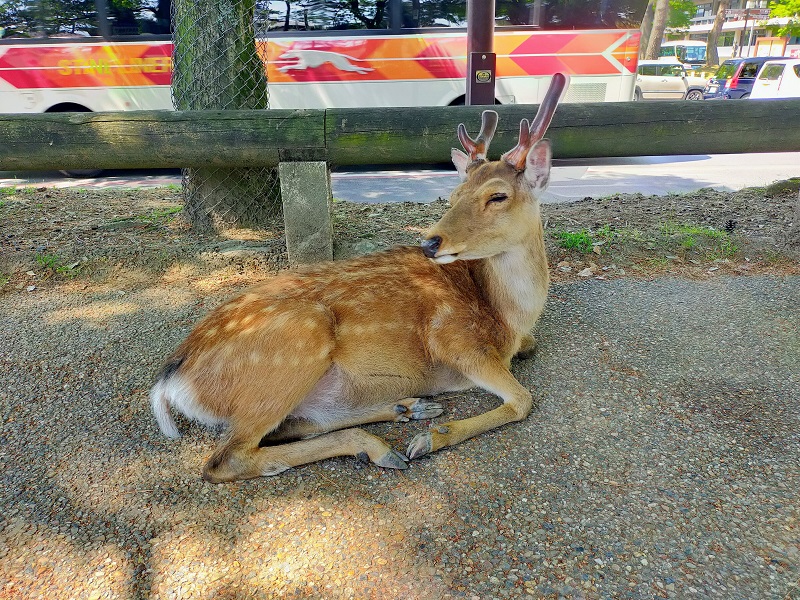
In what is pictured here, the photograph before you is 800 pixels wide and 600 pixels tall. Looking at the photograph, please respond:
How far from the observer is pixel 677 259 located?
4.86 m

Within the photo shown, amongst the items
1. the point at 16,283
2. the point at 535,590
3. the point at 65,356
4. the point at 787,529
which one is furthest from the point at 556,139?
the point at 16,283

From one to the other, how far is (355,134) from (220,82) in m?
1.51

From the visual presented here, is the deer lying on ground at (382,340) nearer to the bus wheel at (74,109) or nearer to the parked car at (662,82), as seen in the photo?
the bus wheel at (74,109)

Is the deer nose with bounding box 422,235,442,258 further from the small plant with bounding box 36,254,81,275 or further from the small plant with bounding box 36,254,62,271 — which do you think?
the small plant with bounding box 36,254,62,271

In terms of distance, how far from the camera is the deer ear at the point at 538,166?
9.92 ft

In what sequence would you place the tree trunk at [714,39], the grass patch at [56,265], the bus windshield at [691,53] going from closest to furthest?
the grass patch at [56,265] < the tree trunk at [714,39] < the bus windshield at [691,53]

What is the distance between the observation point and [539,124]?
9.98 ft

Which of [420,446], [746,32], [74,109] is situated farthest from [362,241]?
[746,32]

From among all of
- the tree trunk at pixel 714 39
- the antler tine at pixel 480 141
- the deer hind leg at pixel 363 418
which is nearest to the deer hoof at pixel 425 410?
the deer hind leg at pixel 363 418

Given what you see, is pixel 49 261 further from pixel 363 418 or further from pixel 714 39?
pixel 714 39

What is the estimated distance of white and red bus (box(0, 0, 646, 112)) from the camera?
32.6ft

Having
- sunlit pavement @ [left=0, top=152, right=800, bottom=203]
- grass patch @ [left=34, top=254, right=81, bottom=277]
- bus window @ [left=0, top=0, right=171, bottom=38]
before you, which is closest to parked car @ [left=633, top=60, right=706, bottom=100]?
sunlit pavement @ [left=0, top=152, right=800, bottom=203]

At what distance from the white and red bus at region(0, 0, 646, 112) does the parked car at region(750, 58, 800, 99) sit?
1023cm

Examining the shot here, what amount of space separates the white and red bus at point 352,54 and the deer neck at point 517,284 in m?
7.98
